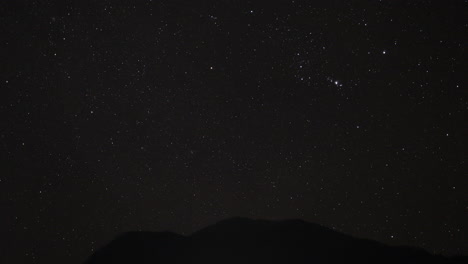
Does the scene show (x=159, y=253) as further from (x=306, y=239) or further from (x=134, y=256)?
(x=306, y=239)

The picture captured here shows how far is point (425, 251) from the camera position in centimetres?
1692

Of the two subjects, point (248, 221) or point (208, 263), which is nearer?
point (208, 263)

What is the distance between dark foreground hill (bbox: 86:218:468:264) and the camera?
54.4ft

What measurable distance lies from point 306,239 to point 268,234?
138cm

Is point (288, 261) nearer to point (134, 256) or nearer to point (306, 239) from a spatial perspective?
point (306, 239)

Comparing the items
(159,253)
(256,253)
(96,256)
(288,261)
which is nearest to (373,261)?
(288,261)

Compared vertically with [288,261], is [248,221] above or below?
above

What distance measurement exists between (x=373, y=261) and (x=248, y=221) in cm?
494

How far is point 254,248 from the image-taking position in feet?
56.6

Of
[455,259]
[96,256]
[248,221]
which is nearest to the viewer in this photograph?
[455,259]

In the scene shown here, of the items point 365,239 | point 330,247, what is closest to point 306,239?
point 330,247

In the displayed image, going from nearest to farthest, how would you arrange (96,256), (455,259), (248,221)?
1. (455,259)
2. (96,256)
3. (248,221)

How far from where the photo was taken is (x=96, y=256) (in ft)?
56.6

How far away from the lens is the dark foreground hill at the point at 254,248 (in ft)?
54.4
